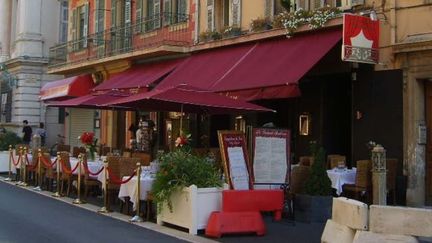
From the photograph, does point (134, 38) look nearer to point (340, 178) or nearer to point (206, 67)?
point (206, 67)

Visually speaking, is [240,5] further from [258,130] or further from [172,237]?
[172,237]

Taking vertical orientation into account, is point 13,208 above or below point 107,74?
below

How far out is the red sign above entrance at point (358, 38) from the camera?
13.4 meters

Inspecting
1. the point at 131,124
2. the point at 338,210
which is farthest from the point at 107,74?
the point at 338,210

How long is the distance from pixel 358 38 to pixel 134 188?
562cm

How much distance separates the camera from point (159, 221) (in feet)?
37.0

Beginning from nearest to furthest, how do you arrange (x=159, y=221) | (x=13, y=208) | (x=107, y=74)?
(x=159, y=221) → (x=13, y=208) → (x=107, y=74)

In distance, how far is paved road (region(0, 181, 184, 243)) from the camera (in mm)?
9719

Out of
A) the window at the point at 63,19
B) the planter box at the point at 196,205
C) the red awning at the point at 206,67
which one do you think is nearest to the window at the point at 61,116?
the window at the point at 63,19

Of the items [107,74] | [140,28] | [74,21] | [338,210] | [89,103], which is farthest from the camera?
[74,21]

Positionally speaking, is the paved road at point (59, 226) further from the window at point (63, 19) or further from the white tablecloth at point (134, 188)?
the window at point (63, 19)

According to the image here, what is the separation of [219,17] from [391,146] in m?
7.91

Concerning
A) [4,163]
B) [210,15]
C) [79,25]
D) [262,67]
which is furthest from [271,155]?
[79,25]

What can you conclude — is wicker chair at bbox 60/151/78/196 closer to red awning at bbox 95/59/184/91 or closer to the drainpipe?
red awning at bbox 95/59/184/91
